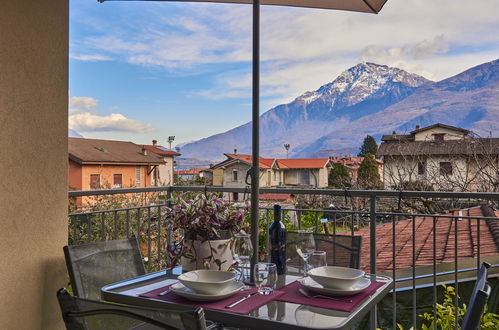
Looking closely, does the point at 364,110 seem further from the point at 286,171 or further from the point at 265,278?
the point at 265,278

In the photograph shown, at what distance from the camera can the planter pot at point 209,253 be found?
1.77 m

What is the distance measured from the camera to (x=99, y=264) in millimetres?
1925

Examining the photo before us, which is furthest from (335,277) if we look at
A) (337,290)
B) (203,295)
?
(203,295)

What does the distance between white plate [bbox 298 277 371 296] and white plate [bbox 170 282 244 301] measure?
234 mm

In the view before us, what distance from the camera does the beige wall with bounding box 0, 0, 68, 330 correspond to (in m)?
1.75

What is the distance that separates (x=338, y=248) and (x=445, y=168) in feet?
31.1

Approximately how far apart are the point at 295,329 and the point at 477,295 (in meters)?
0.45

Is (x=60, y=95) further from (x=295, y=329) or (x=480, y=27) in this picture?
(x=480, y=27)

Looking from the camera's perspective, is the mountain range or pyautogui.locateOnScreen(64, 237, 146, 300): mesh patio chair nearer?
pyautogui.locateOnScreen(64, 237, 146, 300): mesh patio chair

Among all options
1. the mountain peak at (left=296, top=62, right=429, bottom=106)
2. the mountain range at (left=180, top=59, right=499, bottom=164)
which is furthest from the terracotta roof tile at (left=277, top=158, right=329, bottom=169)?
the mountain peak at (left=296, top=62, right=429, bottom=106)

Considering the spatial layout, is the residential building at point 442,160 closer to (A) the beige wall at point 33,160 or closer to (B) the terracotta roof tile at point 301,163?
(B) the terracotta roof tile at point 301,163

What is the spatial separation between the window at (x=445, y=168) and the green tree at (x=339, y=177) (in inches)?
118

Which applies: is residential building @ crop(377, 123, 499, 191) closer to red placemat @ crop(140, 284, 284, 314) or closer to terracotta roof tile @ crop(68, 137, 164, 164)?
red placemat @ crop(140, 284, 284, 314)

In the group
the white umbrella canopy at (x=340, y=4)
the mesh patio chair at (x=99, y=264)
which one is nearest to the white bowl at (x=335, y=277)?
the mesh patio chair at (x=99, y=264)
